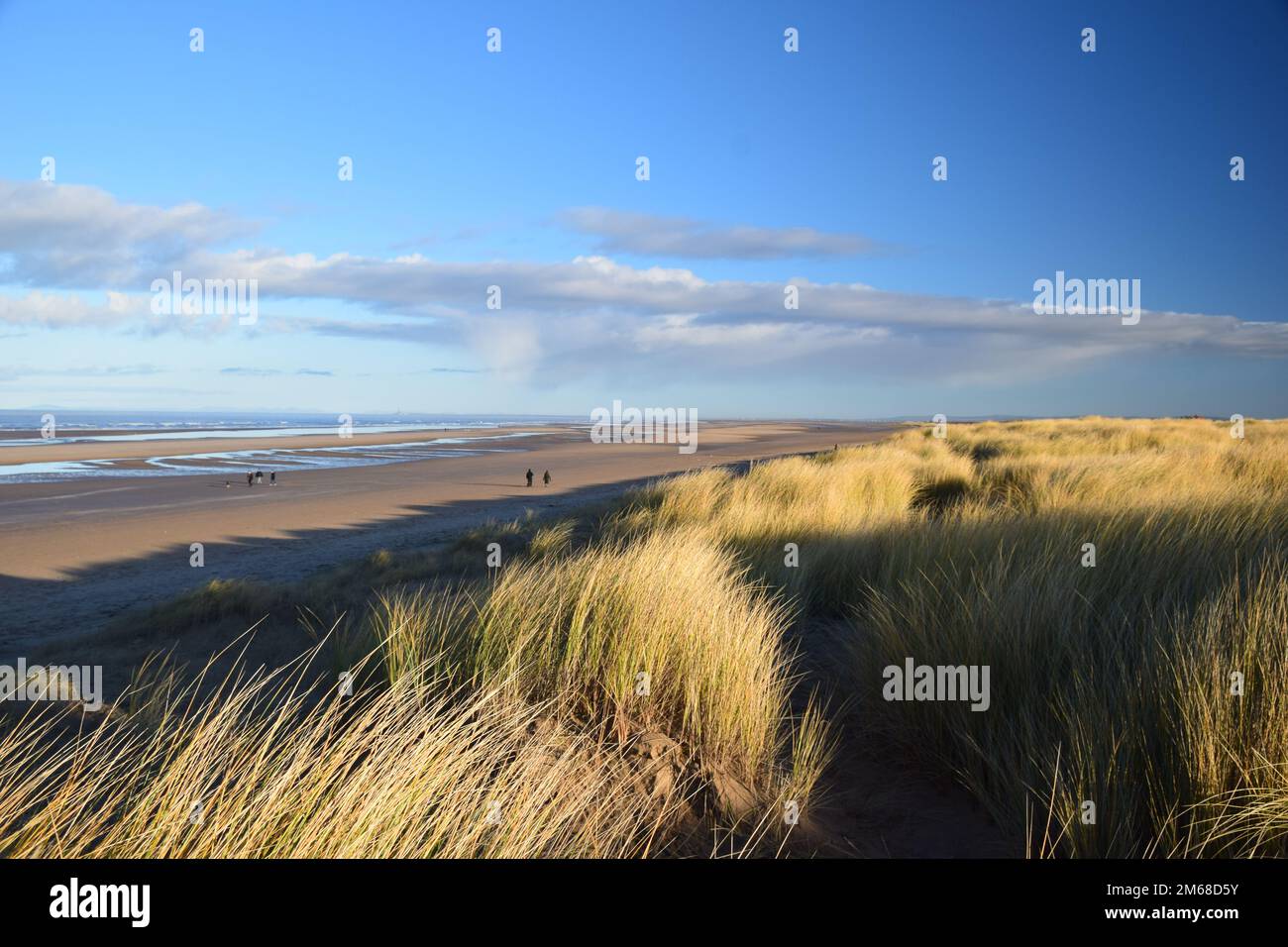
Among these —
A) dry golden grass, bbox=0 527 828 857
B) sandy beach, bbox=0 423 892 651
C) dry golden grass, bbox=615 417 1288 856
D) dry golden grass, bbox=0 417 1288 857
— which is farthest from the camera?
sandy beach, bbox=0 423 892 651

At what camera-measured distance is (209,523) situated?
602 inches

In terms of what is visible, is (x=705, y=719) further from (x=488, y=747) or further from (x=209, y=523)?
(x=209, y=523)

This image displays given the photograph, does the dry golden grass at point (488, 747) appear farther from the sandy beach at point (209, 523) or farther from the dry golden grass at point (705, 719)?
the sandy beach at point (209, 523)

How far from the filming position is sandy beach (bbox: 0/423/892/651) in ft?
32.1

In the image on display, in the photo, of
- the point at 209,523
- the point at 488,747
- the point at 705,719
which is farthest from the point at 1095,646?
the point at 209,523

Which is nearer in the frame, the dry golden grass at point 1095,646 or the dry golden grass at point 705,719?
the dry golden grass at point 705,719

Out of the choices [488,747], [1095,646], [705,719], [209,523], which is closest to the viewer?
[488,747]

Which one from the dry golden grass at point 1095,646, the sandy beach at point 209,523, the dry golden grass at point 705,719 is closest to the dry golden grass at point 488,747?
the dry golden grass at point 705,719

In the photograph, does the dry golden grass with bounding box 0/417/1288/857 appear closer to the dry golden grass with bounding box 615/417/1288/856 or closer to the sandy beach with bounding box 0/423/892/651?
the dry golden grass with bounding box 615/417/1288/856

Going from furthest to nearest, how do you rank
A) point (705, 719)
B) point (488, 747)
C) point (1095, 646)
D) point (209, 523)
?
point (209, 523)
point (1095, 646)
point (705, 719)
point (488, 747)

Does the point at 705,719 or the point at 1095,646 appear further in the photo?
the point at 1095,646

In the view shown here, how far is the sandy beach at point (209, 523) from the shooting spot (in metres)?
9.80

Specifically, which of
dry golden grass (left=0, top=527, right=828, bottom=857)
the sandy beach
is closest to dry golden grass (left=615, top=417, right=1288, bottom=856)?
dry golden grass (left=0, top=527, right=828, bottom=857)
